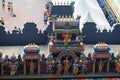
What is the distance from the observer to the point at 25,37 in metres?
22.7

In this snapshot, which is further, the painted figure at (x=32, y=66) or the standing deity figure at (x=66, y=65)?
the standing deity figure at (x=66, y=65)

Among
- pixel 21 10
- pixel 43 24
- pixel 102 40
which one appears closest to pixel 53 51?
pixel 102 40

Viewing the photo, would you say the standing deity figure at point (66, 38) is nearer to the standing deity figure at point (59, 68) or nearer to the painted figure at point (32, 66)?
the standing deity figure at point (59, 68)

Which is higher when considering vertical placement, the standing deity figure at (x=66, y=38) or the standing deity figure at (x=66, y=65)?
the standing deity figure at (x=66, y=38)

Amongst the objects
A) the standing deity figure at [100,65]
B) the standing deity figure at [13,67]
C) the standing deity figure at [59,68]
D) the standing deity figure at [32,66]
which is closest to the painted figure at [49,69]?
the standing deity figure at [59,68]

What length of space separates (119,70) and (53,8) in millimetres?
7028

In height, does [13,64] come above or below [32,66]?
above

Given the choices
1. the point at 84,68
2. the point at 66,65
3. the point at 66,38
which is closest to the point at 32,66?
the point at 66,65

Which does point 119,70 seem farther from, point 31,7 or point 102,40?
point 31,7

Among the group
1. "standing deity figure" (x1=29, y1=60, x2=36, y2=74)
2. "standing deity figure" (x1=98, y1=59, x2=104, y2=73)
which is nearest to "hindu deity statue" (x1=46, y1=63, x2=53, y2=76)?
Answer: "standing deity figure" (x1=29, y1=60, x2=36, y2=74)

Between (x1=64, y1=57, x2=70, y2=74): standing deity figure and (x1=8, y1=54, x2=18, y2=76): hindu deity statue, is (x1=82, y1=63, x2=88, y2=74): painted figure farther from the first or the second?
(x1=8, y1=54, x2=18, y2=76): hindu deity statue

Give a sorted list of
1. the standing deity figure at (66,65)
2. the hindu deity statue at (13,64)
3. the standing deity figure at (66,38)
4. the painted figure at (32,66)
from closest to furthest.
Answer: the hindu deity statue at (13,64) < the painted figure at (32,66) < the standing deity figure at (66,65) < the standing deity figure at (66,38)

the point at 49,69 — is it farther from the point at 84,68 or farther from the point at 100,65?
the point at 100,65

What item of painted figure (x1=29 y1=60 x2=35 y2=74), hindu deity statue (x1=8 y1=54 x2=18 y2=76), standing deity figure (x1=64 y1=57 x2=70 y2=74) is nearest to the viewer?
hindu deity statue (x1=8 y1=54 x2=18 y2=76)
